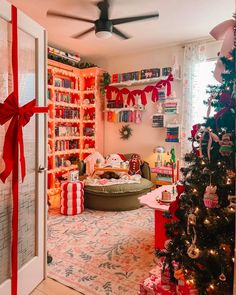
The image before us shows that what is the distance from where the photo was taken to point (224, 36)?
62.0 inches

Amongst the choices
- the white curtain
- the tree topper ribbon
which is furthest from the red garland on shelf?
the tree topper ribbon

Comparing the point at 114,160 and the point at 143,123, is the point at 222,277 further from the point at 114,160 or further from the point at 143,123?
the point at 143,123

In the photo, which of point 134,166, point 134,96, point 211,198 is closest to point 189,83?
point 134,96

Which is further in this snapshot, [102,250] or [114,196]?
[114,196]

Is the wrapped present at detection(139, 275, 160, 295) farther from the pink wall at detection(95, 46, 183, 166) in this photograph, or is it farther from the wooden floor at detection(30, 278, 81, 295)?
the pink wall at detection(95, 46, 183, 166)

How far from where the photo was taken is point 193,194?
5.17 ft

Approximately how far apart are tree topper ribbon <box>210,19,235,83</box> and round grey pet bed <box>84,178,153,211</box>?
8.65ft

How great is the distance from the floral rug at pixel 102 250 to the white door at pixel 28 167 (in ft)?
1.19

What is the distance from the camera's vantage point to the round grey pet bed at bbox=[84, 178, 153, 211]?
392cm

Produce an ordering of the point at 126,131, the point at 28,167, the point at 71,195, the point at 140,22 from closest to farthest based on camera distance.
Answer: the point at 28,167, the point at 140,22, the point at 71,195, the point at 126,131

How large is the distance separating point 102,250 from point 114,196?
125 cm

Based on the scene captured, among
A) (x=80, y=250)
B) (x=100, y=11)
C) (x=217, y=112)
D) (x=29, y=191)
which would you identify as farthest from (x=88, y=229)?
(x=100, y=11)

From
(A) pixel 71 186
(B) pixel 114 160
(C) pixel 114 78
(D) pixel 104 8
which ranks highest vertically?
(D) pixel 104 8

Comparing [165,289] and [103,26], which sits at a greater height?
[103,26]
